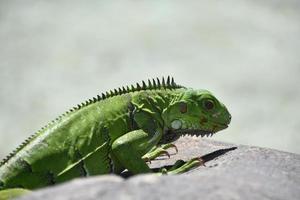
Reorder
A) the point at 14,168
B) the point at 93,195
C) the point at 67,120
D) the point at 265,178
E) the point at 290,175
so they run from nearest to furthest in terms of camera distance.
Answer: the point at 93,195
the point at 265,178
the point at 290,175
the point at 14,168
the point at 67,120

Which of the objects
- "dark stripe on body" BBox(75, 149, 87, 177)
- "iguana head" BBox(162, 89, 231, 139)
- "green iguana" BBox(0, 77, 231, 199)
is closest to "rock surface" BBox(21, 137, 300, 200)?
"iguana head" BBox(162, 89, 231, 139)

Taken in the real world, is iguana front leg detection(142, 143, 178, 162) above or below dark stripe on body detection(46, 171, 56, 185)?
below

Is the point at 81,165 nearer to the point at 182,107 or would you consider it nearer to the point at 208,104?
the point at 182,107

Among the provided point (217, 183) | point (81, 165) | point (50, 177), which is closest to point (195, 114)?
point (81, 165)

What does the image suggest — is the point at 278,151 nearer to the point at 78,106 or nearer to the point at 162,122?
the point at 162,122

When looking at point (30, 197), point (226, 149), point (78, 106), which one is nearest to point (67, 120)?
point (78, 106)

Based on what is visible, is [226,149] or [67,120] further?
[226,149]

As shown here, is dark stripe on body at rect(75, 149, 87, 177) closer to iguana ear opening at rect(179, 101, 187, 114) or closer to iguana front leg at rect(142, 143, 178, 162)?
iguana front leg at rect(142, 143, 178, 162)
